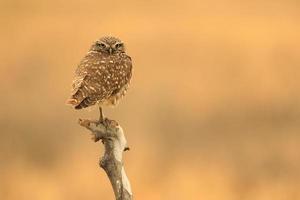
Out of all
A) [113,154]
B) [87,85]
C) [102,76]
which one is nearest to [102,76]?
A: [102,76]

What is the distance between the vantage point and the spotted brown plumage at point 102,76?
24.8 ft

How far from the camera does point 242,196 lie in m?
11.7

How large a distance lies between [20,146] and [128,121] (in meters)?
1.20

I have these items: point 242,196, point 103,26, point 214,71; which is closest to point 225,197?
point 242,196

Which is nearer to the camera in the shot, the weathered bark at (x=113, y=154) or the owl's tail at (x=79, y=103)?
the weathered bark at (x=113, y=154)

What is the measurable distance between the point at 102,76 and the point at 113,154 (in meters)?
0.96

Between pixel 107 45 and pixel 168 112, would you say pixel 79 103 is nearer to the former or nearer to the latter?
pixel 107 45

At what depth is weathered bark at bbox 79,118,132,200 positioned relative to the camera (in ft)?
22.6

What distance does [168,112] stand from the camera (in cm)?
1347

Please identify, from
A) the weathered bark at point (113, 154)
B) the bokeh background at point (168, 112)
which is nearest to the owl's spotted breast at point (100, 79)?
the weathered bark at point (113, 154)

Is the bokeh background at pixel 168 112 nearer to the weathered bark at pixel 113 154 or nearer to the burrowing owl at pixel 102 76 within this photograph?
the burrowing owl at pixel 102 76

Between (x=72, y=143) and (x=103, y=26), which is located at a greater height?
(x=103, y=26)

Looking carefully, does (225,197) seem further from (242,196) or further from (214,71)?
(214,71)

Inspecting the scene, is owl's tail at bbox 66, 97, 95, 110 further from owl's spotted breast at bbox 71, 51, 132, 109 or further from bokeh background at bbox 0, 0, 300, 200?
bokeh background at bbox 0, 0, 300, 200
